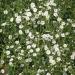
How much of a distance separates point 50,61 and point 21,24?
3.32 ft

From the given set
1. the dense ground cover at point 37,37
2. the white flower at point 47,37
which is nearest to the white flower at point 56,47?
the dense ground cover at point 37,37

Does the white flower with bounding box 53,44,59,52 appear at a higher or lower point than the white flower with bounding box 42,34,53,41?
lower

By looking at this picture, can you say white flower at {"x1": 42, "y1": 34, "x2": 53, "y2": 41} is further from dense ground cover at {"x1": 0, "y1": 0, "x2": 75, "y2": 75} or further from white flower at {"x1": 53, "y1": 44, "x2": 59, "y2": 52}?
white flower at {"x1": 53, "y1": 44, "x2": 59, "y2": 52}

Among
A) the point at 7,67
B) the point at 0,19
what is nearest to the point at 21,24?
the point at 0,19

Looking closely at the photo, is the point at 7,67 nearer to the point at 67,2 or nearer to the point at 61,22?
the point at 61,22

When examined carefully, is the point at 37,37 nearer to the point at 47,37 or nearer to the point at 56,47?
the point at 47,37

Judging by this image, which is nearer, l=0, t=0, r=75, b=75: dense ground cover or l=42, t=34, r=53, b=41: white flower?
l=0, t=0, r=75, b=75: dense ground cover

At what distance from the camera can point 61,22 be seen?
6344 mm

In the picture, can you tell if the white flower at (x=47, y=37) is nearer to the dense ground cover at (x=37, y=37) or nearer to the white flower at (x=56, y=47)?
the dense ground cover at (x=37, y=37)

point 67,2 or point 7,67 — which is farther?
point 67,2

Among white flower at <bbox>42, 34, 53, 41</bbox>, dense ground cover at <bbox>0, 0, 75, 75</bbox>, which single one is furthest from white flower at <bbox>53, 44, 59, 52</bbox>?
white flower at <bbox>42, 34, 53, 41</bbox>

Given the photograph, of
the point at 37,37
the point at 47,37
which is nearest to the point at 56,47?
the point at 47,37

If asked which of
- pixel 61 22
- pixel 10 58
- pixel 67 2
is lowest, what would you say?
pixel 10 58

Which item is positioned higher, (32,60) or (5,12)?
(5,12)
